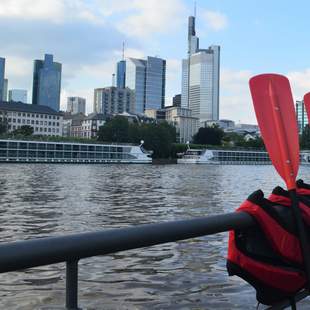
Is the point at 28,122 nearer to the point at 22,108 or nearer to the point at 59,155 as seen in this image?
the point at 22,108

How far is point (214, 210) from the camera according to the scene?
64.5 ft

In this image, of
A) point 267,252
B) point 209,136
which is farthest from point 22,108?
point 267,252

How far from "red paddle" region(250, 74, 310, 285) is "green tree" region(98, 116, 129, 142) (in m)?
150

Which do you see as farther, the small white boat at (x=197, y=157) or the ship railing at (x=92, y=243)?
the small white boat at (x=197, y=157)

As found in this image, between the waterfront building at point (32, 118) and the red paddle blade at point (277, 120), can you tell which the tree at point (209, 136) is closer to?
the waterfront building at point (32, 118)

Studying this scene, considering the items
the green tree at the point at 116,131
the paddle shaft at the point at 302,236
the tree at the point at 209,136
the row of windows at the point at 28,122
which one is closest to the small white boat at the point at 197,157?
the green tree at the point at 116,131

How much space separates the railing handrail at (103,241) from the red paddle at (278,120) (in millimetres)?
698

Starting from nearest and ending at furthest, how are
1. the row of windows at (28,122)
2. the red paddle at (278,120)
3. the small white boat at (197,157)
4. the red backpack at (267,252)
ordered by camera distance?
the red backpack at (267,252) → the red paddle at (278,120) → the small white boat at (197,157) → the row of windows at (28,122)

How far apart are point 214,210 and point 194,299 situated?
12.9 meters

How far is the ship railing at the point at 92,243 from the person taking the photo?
5.86 feet

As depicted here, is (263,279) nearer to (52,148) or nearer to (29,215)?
(29,215)

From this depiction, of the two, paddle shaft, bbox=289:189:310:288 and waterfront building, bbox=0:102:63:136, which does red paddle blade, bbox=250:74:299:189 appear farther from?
waterfront building, bbox=0:102:63:136

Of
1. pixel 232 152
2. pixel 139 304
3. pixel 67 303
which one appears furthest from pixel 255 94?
pixel 232 152

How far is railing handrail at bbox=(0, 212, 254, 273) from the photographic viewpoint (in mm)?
1779
